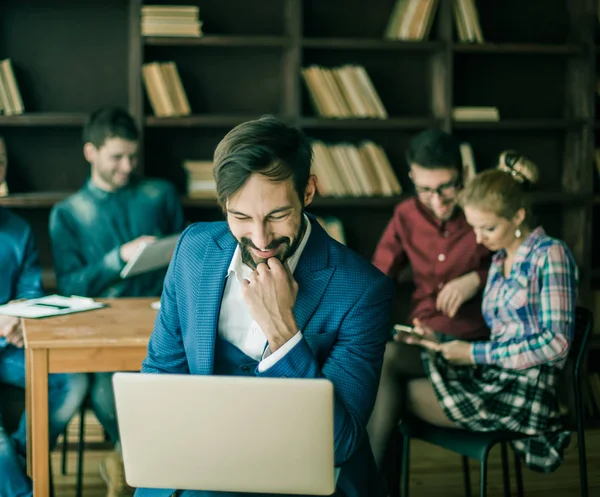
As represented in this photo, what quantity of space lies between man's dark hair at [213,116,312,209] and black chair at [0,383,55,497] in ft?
4.89

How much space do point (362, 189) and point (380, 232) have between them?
1.36 ft

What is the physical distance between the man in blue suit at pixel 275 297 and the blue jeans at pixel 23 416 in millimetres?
916

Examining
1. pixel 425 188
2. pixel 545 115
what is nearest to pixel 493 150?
pixel 545 115

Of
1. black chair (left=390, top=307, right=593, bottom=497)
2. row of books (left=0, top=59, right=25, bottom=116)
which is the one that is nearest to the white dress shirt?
black chair (left=390, top=307, right=593, bottom=497)

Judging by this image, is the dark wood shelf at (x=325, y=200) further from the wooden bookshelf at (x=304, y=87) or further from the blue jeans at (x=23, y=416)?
the blue jeans at (x=23, y=416)

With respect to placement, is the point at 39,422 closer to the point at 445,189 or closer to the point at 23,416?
the point at 23,416

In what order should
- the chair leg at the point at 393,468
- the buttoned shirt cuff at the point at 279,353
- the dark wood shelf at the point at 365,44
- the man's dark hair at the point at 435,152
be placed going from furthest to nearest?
1. the dark wood shelf at the point at 365,44
2. the man's dark hair at the point at 435,152
3. the chair leg at the point at 393,468
4. the buttoned shirt cuff at the point at 279,353

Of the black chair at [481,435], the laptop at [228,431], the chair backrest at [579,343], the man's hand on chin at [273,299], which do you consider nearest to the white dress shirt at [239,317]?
the man's hand on chin at [273,299]

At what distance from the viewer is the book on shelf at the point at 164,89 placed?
12.4 feet

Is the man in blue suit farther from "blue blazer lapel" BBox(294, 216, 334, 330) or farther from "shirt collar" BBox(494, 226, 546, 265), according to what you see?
"shirt collar" BBox(494, 226, 546, 265)

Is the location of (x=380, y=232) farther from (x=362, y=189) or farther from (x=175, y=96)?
(x=175, y=96)

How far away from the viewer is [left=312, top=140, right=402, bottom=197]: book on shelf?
395 centimetres

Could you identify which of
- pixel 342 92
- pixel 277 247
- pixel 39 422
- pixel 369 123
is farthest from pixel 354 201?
pixel 277 247

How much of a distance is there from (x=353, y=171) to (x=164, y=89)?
0.99 metres
